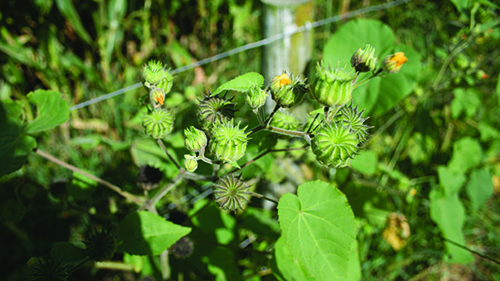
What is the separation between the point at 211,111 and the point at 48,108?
1.11 m

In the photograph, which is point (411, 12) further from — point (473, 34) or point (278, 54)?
point (278, 54)

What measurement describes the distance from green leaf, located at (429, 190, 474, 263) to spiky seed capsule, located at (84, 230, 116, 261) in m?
2.26

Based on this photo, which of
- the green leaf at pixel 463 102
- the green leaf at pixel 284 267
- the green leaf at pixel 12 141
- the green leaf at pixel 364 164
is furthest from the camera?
the green leaf at pixel 463 102

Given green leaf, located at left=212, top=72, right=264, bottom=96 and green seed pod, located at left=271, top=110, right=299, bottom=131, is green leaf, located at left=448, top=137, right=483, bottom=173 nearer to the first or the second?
green seed pod, located at left=271, top=110, right=299, bottom=131

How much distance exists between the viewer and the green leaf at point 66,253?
1370 millimetres

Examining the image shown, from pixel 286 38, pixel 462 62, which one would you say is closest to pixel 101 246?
pixel 286 38

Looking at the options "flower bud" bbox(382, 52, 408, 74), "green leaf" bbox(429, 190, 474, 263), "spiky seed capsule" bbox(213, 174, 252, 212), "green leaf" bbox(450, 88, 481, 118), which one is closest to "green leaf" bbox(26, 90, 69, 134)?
"spiky seed capsule" bbox(213, 174, 252, 212)

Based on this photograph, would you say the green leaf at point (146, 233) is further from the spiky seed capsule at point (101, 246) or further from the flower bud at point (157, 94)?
the flower bud at point (157, 94)

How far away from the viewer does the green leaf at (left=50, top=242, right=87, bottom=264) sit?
1370mm

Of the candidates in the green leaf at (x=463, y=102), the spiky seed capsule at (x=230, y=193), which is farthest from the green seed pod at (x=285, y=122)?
the green leaf at (x=463, y=102)

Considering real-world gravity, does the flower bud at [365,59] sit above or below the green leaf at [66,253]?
above

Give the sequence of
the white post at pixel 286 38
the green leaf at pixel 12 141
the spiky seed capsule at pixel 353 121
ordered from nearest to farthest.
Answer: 1. the spiky seed capsule at pixel 353 121
2. the green leaf at pixel 12 141
3. the white post at pixel 286 38

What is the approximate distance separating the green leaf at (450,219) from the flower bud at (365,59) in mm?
1618

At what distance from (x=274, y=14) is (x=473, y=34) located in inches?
57.2
